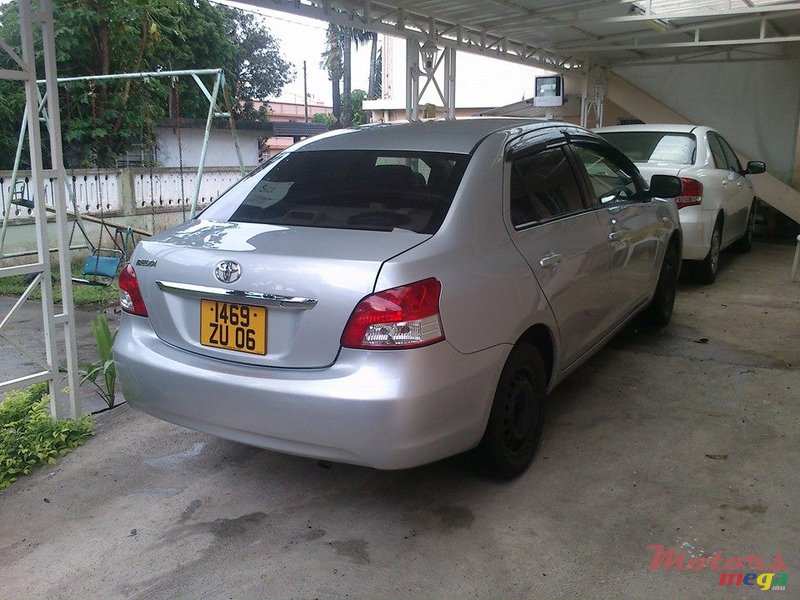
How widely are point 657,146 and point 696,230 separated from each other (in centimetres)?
105

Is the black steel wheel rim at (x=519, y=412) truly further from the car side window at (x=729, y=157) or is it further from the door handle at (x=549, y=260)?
the car side window at (x=729, y=157)

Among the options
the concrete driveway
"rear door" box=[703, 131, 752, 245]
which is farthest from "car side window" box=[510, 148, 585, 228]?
"rear door" box=[703, 131, 752, 245]

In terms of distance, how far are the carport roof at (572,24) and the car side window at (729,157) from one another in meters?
2.29

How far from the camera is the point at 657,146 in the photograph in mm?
7332

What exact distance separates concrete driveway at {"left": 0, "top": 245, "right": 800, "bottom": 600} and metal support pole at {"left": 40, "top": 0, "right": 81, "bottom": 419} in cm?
43

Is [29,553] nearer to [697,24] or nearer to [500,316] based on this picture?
[500,316]

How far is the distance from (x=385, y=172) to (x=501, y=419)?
1.23 m

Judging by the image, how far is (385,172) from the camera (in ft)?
11.0

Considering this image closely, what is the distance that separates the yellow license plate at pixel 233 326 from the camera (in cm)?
274

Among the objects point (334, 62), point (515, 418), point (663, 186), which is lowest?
point (515, 418)

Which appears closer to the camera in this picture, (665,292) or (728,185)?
(665,292)

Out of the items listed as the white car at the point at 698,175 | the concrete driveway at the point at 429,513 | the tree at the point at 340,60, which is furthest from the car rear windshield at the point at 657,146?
the tree at the point at 340,60

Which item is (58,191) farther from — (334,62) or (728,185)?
(334,62)

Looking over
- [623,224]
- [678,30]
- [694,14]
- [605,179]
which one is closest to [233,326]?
[623,224]
